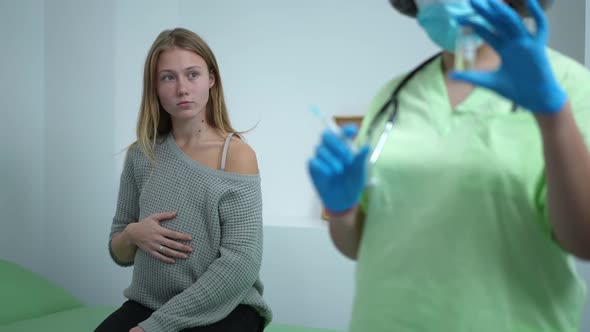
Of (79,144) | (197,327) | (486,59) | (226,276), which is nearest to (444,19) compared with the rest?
(486,59)

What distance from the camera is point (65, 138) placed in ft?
9.70

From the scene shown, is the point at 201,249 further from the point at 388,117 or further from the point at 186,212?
the point at 388,117

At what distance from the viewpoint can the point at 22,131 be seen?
9.40ft

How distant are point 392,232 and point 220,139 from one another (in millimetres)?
930

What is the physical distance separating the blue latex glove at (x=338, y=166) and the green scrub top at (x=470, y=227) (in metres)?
0.03

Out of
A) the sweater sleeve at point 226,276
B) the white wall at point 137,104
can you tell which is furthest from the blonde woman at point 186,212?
the white wall at point 137,104

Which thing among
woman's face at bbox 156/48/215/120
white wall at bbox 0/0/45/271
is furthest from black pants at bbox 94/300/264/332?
white wall at bbox 0/0/45/271

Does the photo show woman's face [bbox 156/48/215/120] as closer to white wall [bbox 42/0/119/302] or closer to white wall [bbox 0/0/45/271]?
white wall [bbox 42/0/119/302]

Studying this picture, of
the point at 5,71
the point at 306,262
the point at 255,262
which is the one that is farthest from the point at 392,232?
the point at 5,71

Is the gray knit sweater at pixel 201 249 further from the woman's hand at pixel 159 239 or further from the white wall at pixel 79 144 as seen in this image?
the white wall at pixel 79 144

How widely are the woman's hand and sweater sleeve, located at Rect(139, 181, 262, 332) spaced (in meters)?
0.09

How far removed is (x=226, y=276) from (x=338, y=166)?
0.81m

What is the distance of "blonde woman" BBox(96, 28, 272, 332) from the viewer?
59.7 inches

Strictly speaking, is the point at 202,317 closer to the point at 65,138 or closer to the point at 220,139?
the point at 220,139
